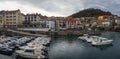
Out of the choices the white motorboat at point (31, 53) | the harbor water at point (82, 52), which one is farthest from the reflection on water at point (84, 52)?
the white motorboat at point (31, 53)

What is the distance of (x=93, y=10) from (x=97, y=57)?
452ft

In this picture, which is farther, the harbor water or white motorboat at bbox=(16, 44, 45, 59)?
the harbor water

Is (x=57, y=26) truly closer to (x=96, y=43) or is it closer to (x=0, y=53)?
(x=96, y=43)

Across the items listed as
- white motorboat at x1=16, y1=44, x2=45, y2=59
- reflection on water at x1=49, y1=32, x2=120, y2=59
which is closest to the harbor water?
reflection on water at x1=49, y1=32, x2=120, y2=59

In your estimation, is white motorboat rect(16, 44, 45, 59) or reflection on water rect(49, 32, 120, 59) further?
reflection on water rect(49, 32, 120, 59)

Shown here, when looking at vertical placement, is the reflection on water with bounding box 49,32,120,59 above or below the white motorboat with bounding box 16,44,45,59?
below

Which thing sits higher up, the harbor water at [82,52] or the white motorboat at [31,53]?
the white motorboat at [31,53]

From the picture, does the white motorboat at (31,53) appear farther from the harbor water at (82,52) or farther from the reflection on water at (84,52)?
the reflection on water at (84,52)

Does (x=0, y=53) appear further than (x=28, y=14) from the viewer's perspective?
No

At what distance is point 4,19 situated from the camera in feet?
262

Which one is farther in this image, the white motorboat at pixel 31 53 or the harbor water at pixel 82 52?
the harbor water at pixel 82 52

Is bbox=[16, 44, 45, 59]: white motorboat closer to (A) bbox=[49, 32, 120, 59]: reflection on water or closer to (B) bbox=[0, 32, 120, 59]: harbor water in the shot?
(B) bbox=[0, 32, 120, 59]: harbor water

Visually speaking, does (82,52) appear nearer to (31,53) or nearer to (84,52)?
(84,52)

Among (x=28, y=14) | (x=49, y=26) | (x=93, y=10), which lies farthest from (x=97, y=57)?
(x=93, y=10)
